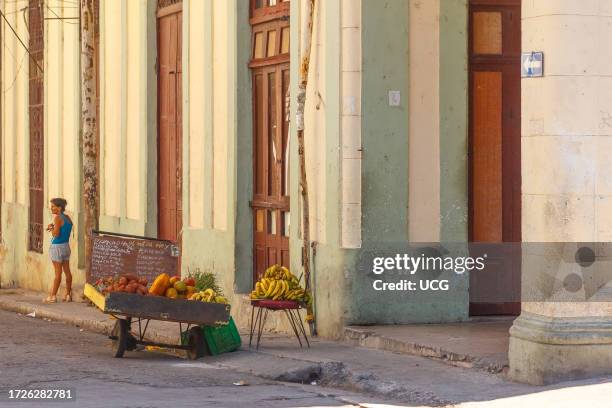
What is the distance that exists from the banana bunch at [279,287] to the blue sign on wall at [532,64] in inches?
139

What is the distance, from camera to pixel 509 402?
11.0 metres

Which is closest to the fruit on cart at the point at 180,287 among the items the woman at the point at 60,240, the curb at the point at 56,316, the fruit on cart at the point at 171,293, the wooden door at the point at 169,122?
the fruit on cart at the point at 171,293

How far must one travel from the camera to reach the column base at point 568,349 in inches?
454

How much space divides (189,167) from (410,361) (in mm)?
6349

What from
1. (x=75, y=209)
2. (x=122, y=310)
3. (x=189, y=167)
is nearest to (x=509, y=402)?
(x=122, y=310)

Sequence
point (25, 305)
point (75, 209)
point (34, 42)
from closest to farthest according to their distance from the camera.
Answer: point (25, 305) → point (75, 209) → point (34, 42)

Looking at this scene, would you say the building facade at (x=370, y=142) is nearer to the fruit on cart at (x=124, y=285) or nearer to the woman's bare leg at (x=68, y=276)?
the woman's bare leg at (x=68, y=276)

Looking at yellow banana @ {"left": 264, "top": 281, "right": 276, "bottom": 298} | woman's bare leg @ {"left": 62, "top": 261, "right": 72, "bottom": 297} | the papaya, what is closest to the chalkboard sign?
the papaya

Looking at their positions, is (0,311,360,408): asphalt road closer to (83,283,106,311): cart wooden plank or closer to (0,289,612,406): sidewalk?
(0,289,612,406): sidewalk

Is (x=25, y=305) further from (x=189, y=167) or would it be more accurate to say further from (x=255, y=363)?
(x=255, y=363)

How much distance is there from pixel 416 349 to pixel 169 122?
7.39 m

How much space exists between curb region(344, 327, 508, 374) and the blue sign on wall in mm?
2306

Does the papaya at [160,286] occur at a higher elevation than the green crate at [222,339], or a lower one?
higher

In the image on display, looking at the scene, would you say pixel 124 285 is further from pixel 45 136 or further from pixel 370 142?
pixel 45 136
